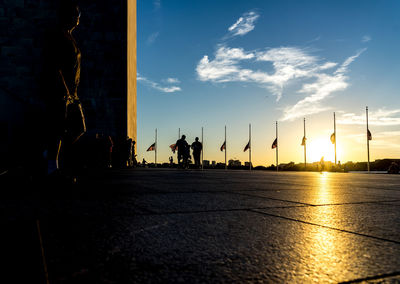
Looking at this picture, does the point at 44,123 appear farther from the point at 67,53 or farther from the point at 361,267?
the point at 361,267

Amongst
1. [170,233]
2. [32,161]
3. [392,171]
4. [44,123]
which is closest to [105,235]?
[170,233]

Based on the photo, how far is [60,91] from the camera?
3422mm

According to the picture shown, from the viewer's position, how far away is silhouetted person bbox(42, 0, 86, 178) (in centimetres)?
342

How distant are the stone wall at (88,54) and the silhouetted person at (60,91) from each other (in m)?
15.8

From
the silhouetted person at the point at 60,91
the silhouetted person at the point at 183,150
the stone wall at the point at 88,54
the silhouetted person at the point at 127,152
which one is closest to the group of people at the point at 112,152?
the silhouetted person at the point at 127,152

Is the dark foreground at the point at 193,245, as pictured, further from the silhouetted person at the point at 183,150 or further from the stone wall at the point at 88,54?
the stone wall at the point at 88,54

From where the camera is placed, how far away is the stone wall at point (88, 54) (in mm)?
18938

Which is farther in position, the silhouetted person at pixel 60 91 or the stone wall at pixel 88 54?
the stone wall at pixel 88 54

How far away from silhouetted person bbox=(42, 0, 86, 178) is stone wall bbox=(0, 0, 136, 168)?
51.9 feet

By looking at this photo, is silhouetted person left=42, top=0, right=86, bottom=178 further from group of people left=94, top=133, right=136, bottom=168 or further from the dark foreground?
group of people left=94, top=133, right=136, bottom=168

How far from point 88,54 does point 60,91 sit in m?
17.0

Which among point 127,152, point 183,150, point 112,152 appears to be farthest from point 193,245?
point 112,152

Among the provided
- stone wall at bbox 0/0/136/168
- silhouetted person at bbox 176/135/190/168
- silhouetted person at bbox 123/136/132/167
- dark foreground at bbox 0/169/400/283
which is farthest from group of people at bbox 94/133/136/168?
dark foreground at bbox 0/169/400/283

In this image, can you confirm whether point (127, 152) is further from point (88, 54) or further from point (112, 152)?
point (88, 54)
